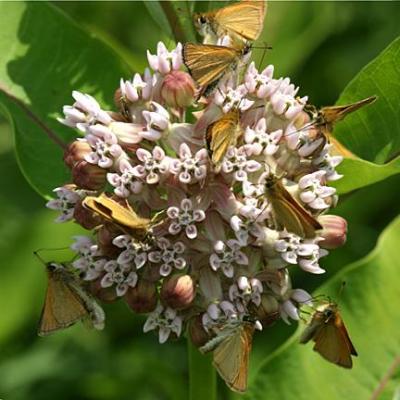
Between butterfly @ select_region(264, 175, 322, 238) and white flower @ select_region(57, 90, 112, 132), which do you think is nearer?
butterfly @ select_region(264, 175, 322, 238)

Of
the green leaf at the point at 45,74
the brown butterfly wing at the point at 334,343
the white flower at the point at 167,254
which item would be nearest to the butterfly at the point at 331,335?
the brown butterfly wing at the point at 334,343

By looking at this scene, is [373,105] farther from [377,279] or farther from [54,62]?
[54,62]

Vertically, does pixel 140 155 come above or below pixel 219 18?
below

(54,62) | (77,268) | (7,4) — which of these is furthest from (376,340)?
(7,4)

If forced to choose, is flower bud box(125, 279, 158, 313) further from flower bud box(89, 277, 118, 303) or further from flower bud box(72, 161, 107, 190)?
flower bud box(72, 161, 107, 190)

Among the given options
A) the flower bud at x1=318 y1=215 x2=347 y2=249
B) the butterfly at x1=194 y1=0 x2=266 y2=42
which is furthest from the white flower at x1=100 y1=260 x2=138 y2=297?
the butterfly at x1=194 y1=0 x2=266 y2=42

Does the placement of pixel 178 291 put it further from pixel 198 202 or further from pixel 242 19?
pixel 242 19

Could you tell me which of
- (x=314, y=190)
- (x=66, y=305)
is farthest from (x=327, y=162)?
(x=66, y=305)
